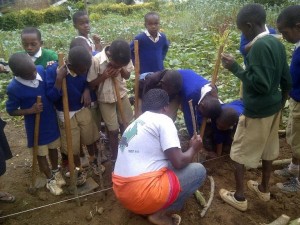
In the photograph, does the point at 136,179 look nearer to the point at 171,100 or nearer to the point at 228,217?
the point at 228,217

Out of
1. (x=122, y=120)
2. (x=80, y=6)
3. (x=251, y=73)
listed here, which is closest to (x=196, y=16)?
(x=122, y=120)

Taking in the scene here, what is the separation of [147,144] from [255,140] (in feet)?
3.15

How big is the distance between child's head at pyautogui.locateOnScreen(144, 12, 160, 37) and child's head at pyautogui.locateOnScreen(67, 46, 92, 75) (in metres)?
1.57

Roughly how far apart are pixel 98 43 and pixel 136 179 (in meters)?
2.24

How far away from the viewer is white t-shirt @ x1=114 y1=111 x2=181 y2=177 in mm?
2375

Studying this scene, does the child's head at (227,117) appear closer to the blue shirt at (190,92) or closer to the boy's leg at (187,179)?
the blue shirt at (190,92)

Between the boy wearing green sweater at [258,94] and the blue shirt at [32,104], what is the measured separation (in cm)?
167

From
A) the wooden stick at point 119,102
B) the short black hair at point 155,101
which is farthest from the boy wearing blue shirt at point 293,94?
the wooden stick at point 119,102

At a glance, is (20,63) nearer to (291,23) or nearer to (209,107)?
(209,107)

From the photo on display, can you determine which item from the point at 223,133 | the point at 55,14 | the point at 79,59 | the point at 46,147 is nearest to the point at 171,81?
the point at 223,133

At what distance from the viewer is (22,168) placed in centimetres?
378

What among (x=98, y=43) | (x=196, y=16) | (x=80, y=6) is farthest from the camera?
(x=80, y=6)

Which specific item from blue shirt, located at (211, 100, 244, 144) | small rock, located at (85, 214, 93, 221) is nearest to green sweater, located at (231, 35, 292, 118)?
blue shirt, located at (211, 100, 244, 144)

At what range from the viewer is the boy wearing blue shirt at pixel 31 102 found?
9.12 ft
